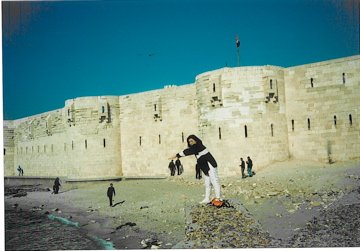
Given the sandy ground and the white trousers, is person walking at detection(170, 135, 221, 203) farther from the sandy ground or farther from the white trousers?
the sandy ground

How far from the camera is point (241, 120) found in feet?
34.2

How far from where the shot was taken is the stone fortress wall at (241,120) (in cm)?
984

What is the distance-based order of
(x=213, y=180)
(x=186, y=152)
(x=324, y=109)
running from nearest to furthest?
(x=213, y=180) → (x=186, y=152) → (x=324, y=109)

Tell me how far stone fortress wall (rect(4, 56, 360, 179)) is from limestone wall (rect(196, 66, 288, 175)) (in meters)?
0.02

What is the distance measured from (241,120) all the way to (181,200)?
10.1 ft

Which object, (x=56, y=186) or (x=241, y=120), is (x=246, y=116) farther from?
(x=56, y=186)

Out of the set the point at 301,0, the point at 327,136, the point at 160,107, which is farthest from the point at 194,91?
the point at 301,0

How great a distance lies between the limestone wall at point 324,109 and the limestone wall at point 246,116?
1.00 ft

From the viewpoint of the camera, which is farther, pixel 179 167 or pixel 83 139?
pixel 83 139

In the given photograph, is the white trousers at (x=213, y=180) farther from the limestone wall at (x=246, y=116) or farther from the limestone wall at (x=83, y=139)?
the limestone wall at (x=83, y=139)

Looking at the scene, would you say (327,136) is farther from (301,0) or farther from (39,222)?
(39,222)

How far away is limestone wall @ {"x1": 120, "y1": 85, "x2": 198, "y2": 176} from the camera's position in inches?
482

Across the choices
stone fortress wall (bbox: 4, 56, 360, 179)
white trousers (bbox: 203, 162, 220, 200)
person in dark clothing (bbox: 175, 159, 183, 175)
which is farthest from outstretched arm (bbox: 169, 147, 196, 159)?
person in dark clothing (bbox: 175, 159, 183, 175)

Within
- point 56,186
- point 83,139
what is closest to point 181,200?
point 56,186
